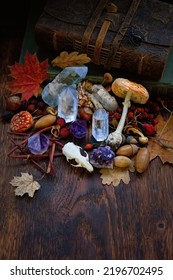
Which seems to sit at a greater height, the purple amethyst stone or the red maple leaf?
the red maple leaf

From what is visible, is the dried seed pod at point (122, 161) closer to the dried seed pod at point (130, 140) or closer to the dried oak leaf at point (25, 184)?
the dried seed pod at point (130, 140)

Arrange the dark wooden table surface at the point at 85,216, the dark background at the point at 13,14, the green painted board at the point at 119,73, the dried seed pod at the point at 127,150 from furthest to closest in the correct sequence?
the dark background at the point at 13,14 < the green painted board at the point at 119,73 < the dried seed pod at the point at 127,150 < the dark wooden table surface at the point at 85,216

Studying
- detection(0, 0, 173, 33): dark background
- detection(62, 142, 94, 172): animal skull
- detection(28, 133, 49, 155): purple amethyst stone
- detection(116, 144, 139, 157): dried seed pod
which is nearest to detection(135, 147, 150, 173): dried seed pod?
detection(116, 144, 139, 157): dried seed pod

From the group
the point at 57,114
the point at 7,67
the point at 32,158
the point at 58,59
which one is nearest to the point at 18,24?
the point at 7,67

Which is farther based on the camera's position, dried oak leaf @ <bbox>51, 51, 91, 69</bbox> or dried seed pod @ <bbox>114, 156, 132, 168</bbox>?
dried oak leaf @ <bbox>51, 51, 91, 69</bbox>

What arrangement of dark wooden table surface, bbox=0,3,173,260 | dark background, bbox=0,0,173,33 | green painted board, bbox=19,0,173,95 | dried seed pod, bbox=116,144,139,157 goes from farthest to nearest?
dark background, bbox=0,0,173,33 < green painted board, bbox=19,0,173,95 < dried seed pod, bbox=116,144,139,157 < dark wooden table surface, bbox=0,3,173,260

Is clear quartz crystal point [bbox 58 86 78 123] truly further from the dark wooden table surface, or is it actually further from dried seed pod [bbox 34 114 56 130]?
the dark wooden table surface

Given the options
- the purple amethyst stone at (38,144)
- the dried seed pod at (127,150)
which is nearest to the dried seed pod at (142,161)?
the dried seed pod at (127,150)
